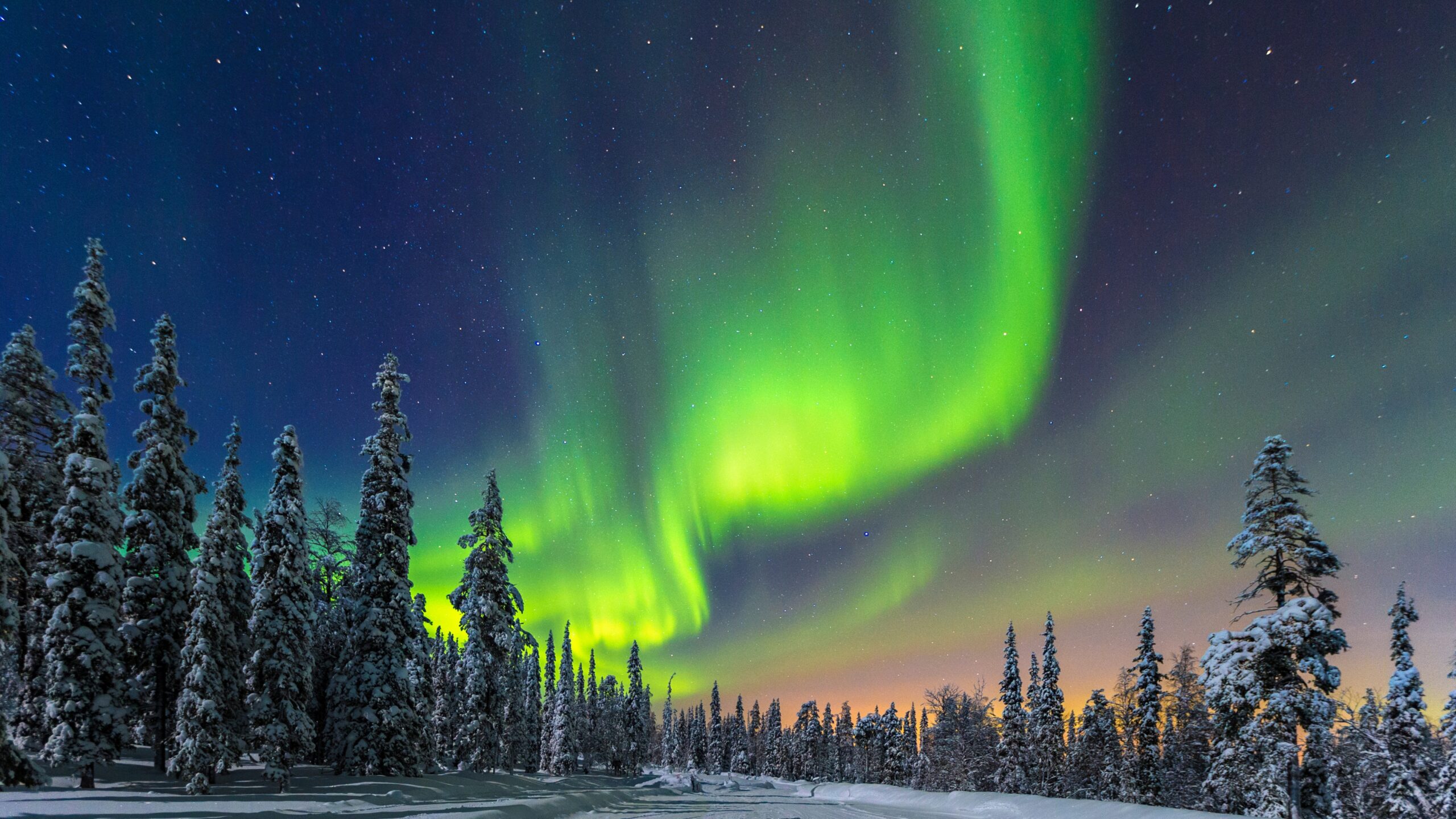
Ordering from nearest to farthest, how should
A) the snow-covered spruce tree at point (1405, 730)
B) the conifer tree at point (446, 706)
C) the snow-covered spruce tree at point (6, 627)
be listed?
the snow-covered spruce tree at point (6, 627) < the snow-covered spruce tree at point (1405, 730) < the conifer tree at point (446, 706)

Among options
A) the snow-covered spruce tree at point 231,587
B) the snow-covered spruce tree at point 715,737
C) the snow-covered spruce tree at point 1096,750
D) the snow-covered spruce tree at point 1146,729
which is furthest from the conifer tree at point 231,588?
the snow-covered spruce tree at point 715,737

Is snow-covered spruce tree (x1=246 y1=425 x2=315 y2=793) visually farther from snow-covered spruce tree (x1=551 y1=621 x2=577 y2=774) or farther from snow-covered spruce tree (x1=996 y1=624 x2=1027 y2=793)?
snow-covered spruce tree (x1=996 y1=624 x2=1027 y2=793)

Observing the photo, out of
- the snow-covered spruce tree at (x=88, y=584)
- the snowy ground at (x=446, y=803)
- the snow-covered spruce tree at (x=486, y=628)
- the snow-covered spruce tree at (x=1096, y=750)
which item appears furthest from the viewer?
the snow-covered spruce tree at (x=1096, y=750)

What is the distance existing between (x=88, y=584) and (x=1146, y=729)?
63.3m

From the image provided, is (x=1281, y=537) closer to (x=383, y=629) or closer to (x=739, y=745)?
(x=383, y=629)

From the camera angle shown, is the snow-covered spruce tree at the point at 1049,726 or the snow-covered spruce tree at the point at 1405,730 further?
the snow-covered spruce tree at the point at 1049,726

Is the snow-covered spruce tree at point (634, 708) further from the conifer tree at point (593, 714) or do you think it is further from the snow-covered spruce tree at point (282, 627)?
the snow-covered spruce tree at point (282, 627)

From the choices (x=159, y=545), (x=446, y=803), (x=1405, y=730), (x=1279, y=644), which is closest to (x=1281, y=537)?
(x=1279, y=644)

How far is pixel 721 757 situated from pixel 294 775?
97.4 metres

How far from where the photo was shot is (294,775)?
89.3 feet

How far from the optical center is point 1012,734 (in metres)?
56.6

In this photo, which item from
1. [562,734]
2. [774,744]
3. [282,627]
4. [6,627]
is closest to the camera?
[6,627]

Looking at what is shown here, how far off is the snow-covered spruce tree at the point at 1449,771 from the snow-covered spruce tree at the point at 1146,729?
1957 centimetres

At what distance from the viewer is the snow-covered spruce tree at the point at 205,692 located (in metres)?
21.1
